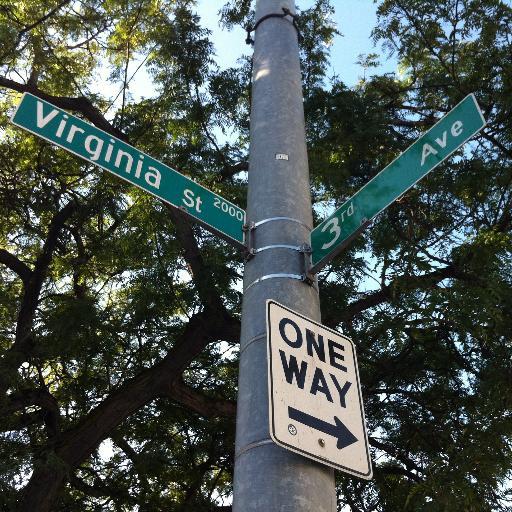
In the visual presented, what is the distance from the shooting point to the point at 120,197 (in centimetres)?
1016

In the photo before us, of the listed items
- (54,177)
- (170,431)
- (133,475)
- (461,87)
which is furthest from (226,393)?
(461,87)

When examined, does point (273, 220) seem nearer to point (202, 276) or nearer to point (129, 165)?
point (129, 165)

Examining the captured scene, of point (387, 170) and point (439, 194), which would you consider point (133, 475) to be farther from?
point (387, 170)

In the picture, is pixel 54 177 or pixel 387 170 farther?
pixel 54 177

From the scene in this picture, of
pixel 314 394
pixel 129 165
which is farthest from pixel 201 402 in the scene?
pixel 314 394

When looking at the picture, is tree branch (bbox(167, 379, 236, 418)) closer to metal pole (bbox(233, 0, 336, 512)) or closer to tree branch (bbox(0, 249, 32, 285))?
tree branch (bbox(0, 249, 32, 285))

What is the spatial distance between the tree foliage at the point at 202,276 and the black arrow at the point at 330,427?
386 centimetres

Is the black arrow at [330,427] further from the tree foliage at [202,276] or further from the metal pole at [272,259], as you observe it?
the tree foliage at [202,276]

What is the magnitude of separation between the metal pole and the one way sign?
9 centimetres

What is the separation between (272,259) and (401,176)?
0.83 meters

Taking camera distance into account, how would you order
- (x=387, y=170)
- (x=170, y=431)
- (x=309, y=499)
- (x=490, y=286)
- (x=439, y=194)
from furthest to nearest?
(x=170, y=431), (x=439, y=194), (x=490, y=286), (x=387, y=170), (x=309, y=499)

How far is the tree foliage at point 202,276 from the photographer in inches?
297

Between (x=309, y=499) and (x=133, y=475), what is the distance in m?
8.06

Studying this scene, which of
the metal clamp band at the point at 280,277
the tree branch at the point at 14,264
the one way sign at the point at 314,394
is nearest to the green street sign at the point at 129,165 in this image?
the metal clamp band at the point at 280,277
